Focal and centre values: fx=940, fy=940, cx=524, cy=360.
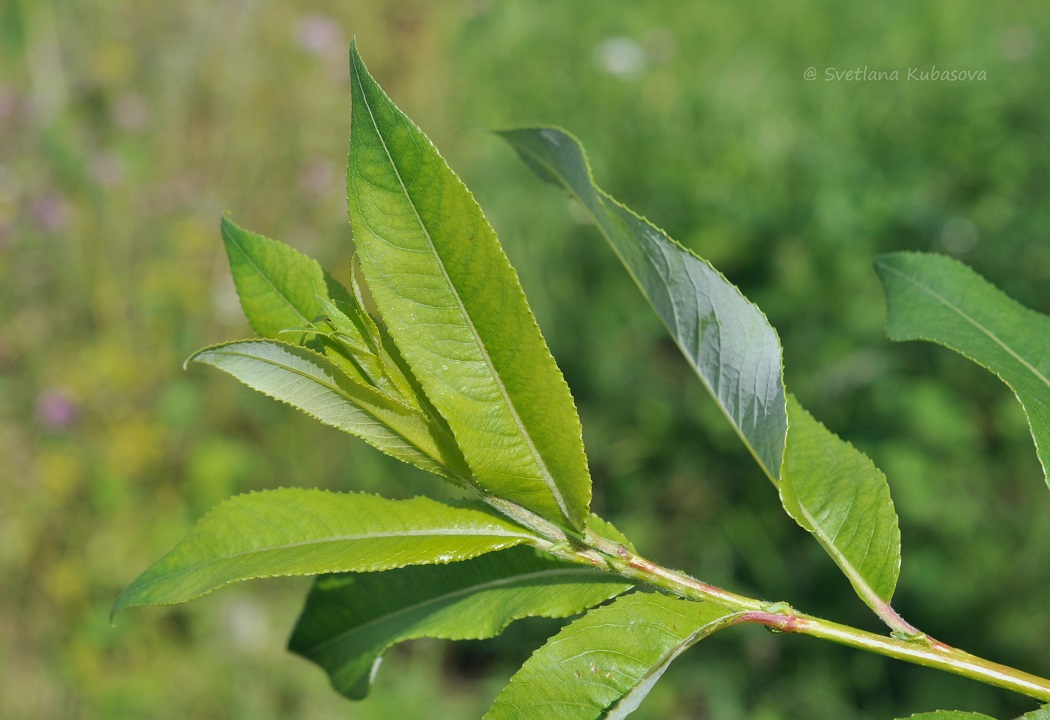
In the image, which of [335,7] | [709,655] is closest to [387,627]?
[709,655]

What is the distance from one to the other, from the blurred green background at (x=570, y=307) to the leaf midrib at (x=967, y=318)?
5.50 ft

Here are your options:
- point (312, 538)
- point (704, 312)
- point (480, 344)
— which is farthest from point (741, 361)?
point (312, 538)

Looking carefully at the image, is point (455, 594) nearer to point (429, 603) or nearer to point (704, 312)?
point (429, 603)

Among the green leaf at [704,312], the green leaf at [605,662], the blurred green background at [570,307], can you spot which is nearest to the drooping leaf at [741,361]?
the green leaf at [704,312]

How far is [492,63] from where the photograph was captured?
14.4ft

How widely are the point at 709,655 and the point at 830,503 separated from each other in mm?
1986

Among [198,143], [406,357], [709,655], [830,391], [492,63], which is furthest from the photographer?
[492,63]

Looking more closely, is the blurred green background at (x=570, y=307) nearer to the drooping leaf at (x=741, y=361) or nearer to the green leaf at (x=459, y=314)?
the drooping leaf at (x=741, y=361)

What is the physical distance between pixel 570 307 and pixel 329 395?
2616 millimetres

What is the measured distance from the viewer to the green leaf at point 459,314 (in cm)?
52

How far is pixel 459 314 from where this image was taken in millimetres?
547

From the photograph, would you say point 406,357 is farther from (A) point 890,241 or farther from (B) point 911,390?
(A) point 890,241

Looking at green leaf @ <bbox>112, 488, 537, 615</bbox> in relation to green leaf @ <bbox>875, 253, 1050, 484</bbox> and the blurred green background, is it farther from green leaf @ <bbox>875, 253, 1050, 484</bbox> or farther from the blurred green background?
the blurred green background

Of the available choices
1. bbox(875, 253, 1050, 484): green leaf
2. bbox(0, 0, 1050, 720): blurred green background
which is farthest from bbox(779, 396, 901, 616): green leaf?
bbox(0, 0, 1050, 720): blurred green background
